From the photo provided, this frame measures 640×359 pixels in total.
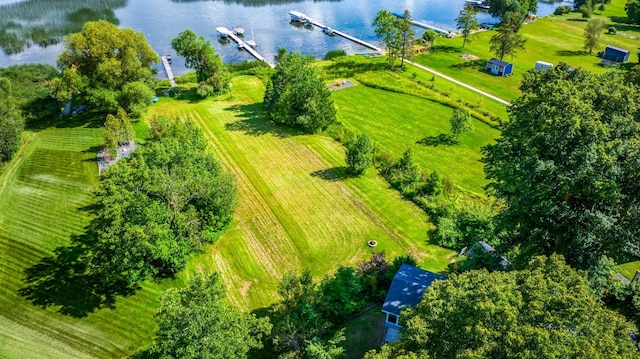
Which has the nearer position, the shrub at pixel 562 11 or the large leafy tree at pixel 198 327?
the large leafy tree at pixel 198 327

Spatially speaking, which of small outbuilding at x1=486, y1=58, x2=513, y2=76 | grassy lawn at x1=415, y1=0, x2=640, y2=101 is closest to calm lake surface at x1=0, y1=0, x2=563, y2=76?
grassy lawn at x1=415, y1=0, x2=640, y2=101

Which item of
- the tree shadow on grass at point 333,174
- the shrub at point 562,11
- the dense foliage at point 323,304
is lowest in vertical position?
Answer: the dense foliage at point 323,304

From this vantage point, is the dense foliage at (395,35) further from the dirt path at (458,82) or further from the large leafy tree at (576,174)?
the large leafy tree at (576,174)

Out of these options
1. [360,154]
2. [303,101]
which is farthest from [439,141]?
[303,101]

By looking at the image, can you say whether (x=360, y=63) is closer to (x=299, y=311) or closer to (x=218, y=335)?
(x=299, y=311)

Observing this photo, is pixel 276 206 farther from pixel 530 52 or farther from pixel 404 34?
pixel 530 52

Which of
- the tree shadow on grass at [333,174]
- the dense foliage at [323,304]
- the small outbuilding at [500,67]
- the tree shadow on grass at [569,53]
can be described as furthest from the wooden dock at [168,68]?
the tree shadow on grass at [569,53]

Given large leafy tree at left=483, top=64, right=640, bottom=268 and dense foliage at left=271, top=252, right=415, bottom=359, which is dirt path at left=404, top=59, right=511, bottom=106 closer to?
large leafy tree at left=483, top=64, right=640, bottom=268
